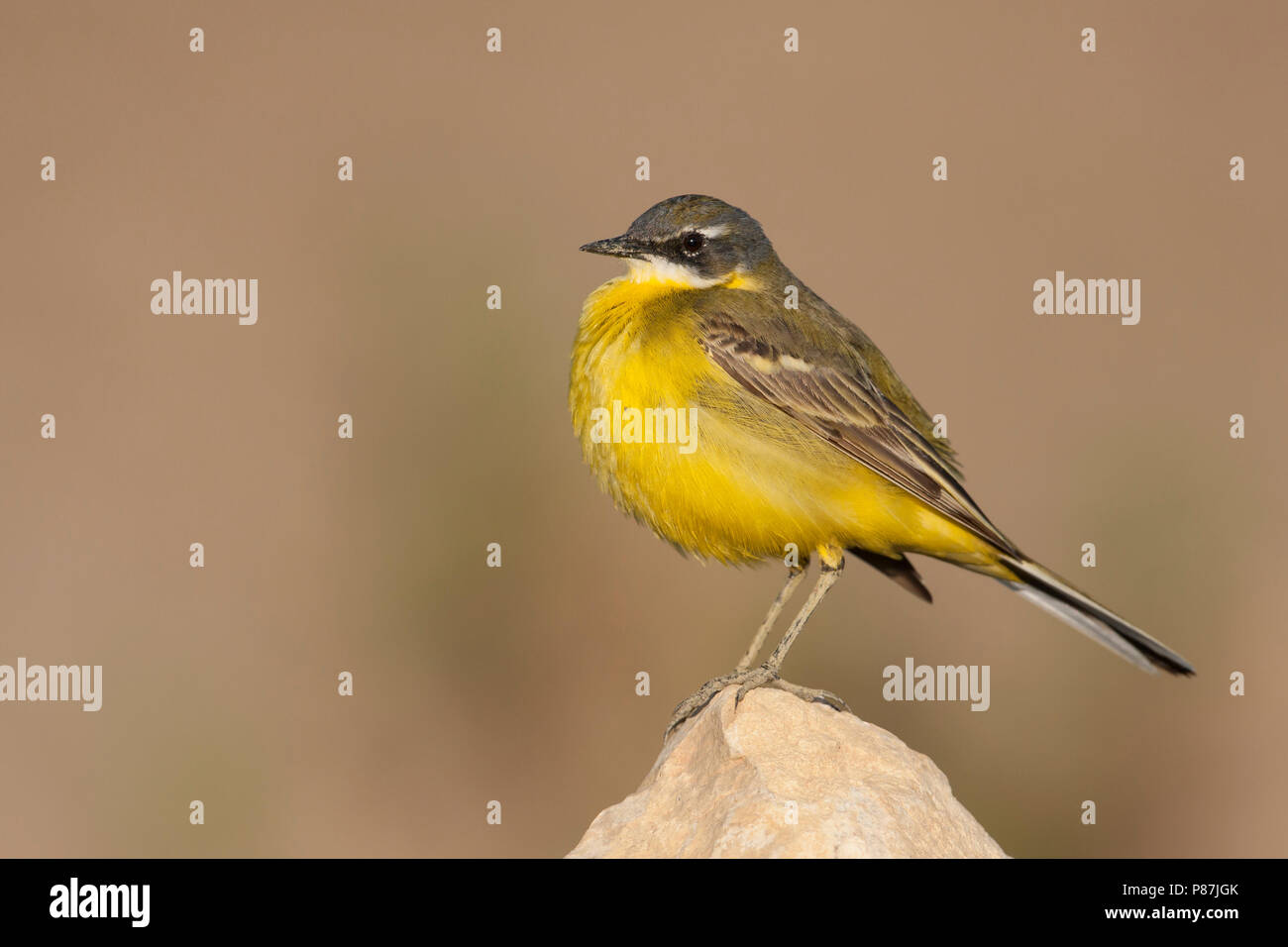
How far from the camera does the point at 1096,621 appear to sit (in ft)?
24.8

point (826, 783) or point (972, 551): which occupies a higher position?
point (972, 551)

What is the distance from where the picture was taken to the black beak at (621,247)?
300 inches

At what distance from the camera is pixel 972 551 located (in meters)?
7.52

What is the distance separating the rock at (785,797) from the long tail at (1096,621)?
5.67 feet

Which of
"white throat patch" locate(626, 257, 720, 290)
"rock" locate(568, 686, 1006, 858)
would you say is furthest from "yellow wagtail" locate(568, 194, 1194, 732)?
"rock" locate(568, 686, 1006, 858)

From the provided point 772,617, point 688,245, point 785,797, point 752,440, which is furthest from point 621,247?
point 785,797

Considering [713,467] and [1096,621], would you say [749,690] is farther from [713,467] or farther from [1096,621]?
[1096,621]

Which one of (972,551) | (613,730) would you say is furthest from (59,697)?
(972,551)

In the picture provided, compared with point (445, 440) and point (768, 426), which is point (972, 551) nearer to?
point (768, 426)

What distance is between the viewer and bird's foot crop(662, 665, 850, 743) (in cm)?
662

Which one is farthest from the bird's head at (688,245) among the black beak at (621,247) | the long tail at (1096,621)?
the long tail at (1096,621)

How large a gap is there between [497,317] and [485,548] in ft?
5.73

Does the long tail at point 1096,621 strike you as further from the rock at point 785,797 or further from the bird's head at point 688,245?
the bird's head at point 688,245

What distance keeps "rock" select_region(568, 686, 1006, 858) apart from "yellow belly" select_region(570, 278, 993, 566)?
1.08 m
